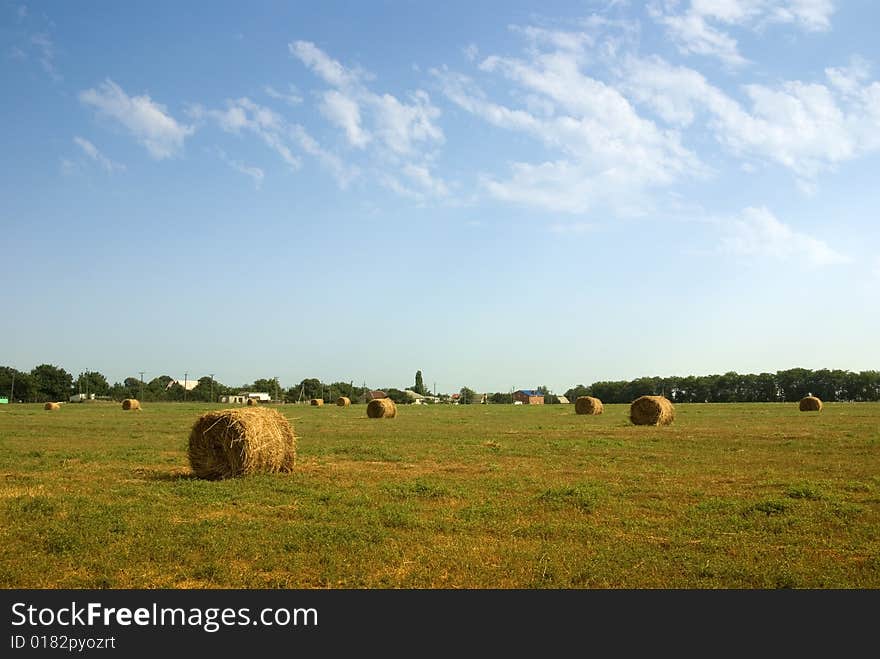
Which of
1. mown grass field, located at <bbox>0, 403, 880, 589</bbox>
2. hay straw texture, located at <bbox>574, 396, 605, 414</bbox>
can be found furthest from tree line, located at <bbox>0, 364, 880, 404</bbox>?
mown grass field, located at <bbox>0, 403, 880, 589</bbox>

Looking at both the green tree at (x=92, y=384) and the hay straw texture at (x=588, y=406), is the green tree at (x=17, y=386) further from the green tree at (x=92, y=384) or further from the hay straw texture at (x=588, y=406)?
the hay straw texture at (x=588, y=406)

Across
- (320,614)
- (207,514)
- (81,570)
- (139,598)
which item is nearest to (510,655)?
(320,614)

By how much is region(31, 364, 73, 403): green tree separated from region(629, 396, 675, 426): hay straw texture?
142895 mm

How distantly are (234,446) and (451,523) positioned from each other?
7144 mm

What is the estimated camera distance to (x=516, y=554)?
8359 millimetres

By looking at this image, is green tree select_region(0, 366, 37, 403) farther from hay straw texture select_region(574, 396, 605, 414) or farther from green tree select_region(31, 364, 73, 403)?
hay straw texture select_region(574, 396, 605, 414)

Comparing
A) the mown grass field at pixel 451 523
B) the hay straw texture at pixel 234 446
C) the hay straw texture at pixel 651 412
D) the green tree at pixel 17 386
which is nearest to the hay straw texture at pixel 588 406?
the hay straw texture at pixel 651 412

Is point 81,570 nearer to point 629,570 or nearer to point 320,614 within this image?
point 320,614

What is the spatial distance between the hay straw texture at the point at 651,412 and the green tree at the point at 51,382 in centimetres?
14290

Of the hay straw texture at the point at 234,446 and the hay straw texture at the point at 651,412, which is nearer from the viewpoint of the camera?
the hay straw texture at the point at 234,446

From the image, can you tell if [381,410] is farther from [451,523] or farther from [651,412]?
[451,523]

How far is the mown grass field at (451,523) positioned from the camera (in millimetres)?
7562

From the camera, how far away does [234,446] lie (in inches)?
601

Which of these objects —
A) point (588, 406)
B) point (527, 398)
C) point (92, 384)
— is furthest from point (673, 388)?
point (92, 384)
